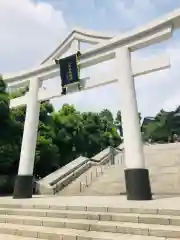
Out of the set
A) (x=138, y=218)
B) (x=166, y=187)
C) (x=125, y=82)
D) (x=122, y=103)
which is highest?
(x=125, y=82)

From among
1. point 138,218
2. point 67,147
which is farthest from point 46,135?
point 138,218

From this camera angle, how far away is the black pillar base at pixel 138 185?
6.92 metres

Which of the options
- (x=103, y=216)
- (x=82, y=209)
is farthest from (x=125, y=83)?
(x=103, y=216)

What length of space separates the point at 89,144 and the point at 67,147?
3.18 m

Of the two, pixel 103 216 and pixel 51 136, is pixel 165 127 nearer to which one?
pixel 51 136

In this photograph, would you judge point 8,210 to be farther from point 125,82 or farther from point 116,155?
point 116,155

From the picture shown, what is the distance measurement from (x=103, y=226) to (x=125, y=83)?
4102 millimetres

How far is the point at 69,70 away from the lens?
31.0 ft

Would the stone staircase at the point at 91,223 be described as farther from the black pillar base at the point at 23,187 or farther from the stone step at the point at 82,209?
the black pillar base at the point at 23,187

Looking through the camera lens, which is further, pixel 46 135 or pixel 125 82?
pixel 46 135

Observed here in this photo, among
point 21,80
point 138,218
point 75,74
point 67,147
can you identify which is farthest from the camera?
point 67,147

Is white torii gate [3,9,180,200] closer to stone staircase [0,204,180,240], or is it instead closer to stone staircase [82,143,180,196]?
stone staircase [0,204,180,240]

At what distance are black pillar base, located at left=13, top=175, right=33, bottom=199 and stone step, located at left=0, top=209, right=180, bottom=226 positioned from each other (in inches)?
90.9

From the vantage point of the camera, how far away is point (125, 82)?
7793mm
